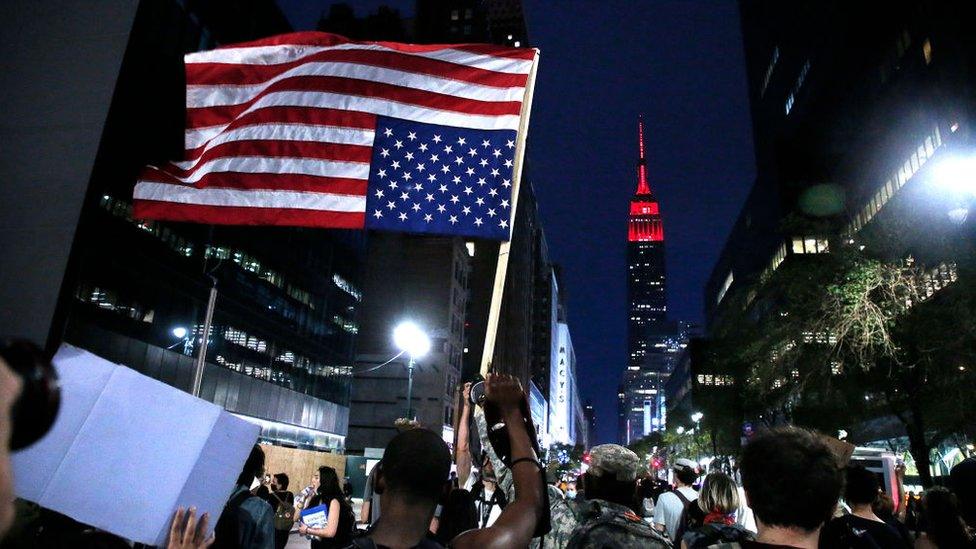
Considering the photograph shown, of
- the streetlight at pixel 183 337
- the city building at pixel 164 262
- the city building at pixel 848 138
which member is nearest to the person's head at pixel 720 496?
the city building at pixel 164 262

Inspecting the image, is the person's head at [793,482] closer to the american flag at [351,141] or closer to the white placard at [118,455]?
the white placard at [118,455]

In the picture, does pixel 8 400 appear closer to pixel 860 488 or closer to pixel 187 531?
pixel 187 531

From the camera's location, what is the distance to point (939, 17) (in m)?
41.5

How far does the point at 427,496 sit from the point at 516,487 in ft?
1.35

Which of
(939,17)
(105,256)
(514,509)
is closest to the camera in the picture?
(514,509)

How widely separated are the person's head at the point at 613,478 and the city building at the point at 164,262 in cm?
746

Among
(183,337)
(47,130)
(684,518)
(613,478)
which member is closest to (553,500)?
(613,478)

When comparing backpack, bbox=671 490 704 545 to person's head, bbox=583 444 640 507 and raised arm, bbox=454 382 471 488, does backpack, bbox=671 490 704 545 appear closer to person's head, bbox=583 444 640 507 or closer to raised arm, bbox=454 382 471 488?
raised arm, bbox=454 382 471 488

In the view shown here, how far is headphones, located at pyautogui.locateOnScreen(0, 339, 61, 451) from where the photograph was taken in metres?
1.19

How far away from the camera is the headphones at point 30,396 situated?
1.19 metres

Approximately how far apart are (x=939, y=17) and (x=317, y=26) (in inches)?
3138

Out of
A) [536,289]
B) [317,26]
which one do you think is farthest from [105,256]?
[536,289]

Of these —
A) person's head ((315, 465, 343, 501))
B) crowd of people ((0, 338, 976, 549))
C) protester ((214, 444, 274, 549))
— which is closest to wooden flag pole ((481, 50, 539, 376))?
crowd of people ((0, 338, 976, 549))

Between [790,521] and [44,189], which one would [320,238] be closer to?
[44,189]
